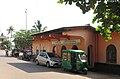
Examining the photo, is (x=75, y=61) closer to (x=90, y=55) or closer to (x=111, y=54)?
(x=111, y=54)

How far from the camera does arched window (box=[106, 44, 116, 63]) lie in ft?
84.6

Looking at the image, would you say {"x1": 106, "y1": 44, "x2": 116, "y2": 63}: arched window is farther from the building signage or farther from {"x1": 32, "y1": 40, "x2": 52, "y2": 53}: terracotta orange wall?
{"x1": 32, "y1": 40, "x2": 52, "y2": 53}: terracotta orange wall

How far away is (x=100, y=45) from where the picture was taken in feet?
93.3

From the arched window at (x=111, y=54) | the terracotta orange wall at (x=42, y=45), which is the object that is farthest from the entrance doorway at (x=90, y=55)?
the terracotta orange wall at (x=42, y=45)

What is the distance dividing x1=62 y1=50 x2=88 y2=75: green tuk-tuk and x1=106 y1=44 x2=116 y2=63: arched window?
3252 millimetres

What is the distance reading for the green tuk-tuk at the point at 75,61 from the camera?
23.0 meters

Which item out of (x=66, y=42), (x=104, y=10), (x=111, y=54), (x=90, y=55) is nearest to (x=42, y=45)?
(x=66, y=42)

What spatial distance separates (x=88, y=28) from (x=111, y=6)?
75.3 feet

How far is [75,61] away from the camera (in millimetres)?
23906

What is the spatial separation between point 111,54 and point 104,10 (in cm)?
2034

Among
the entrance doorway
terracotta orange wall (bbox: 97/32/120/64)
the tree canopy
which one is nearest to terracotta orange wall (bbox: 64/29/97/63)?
the entrance doorway

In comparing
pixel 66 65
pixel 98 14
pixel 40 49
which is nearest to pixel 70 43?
pixel 66 65

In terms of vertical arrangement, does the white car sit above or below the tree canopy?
below

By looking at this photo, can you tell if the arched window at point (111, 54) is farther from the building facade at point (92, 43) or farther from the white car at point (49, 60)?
the white car at point (49, 60)
